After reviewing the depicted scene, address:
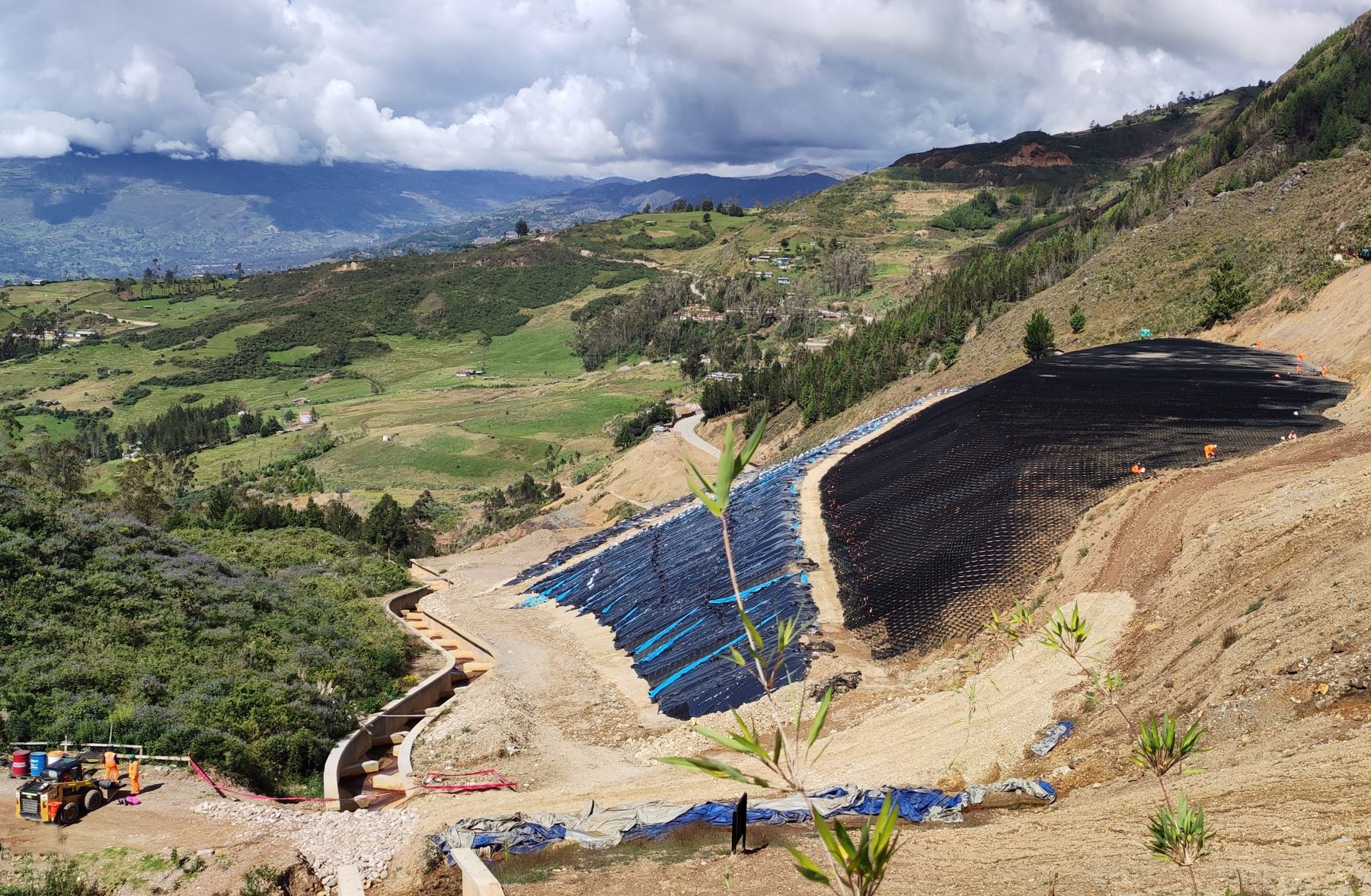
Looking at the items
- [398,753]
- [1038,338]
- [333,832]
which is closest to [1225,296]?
[1038,338]

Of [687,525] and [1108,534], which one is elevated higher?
[1108,534]

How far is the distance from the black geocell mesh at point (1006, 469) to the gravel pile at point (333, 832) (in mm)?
10183

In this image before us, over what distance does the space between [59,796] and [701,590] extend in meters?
15.5

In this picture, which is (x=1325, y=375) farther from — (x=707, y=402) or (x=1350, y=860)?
(x=707, y=402)

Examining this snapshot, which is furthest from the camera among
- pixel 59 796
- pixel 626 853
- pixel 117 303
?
pixel 117 303

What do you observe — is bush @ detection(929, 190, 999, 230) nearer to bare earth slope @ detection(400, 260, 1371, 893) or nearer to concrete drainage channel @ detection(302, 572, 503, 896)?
bare earth slope @ detection(400, 260, 1371, 893)

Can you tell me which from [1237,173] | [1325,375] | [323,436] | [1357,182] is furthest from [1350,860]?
[323,436]

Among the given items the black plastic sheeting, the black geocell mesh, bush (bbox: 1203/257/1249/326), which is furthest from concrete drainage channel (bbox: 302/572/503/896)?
bush (bbox: 1203/257/1249/326)

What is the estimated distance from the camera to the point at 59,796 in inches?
556

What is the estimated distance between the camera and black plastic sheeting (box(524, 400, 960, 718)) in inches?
800

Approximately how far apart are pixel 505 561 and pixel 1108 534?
110 ft

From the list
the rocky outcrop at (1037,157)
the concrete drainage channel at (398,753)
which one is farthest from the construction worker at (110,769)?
the rocky outcrop at (1037,157)

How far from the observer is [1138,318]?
155ft

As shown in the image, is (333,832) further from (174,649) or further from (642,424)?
(642,424)
